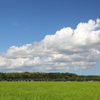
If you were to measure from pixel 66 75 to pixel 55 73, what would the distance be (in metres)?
7.06

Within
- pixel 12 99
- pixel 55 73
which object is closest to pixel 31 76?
pixel 55 73

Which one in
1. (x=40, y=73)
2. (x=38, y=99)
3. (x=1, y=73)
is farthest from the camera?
(x=40, y=73)

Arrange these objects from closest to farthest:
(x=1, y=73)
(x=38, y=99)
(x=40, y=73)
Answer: (x=38, y=99), (x=1, y=73), (x=40, y=73)

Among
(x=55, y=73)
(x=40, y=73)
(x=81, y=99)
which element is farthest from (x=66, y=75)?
(x=81, y=99)

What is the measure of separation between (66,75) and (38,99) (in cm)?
10662

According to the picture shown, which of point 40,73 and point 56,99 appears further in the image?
point 40,73

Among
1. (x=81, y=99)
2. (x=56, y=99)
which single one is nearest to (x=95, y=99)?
(x=81, y=99)

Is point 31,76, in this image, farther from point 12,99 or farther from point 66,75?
point 12,99

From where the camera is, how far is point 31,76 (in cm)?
11631

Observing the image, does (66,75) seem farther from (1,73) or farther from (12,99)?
(12,99)

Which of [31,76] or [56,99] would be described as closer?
[56,99]

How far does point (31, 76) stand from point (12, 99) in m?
105

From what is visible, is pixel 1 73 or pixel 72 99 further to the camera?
pixel 1 73

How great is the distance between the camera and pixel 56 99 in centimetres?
1203
